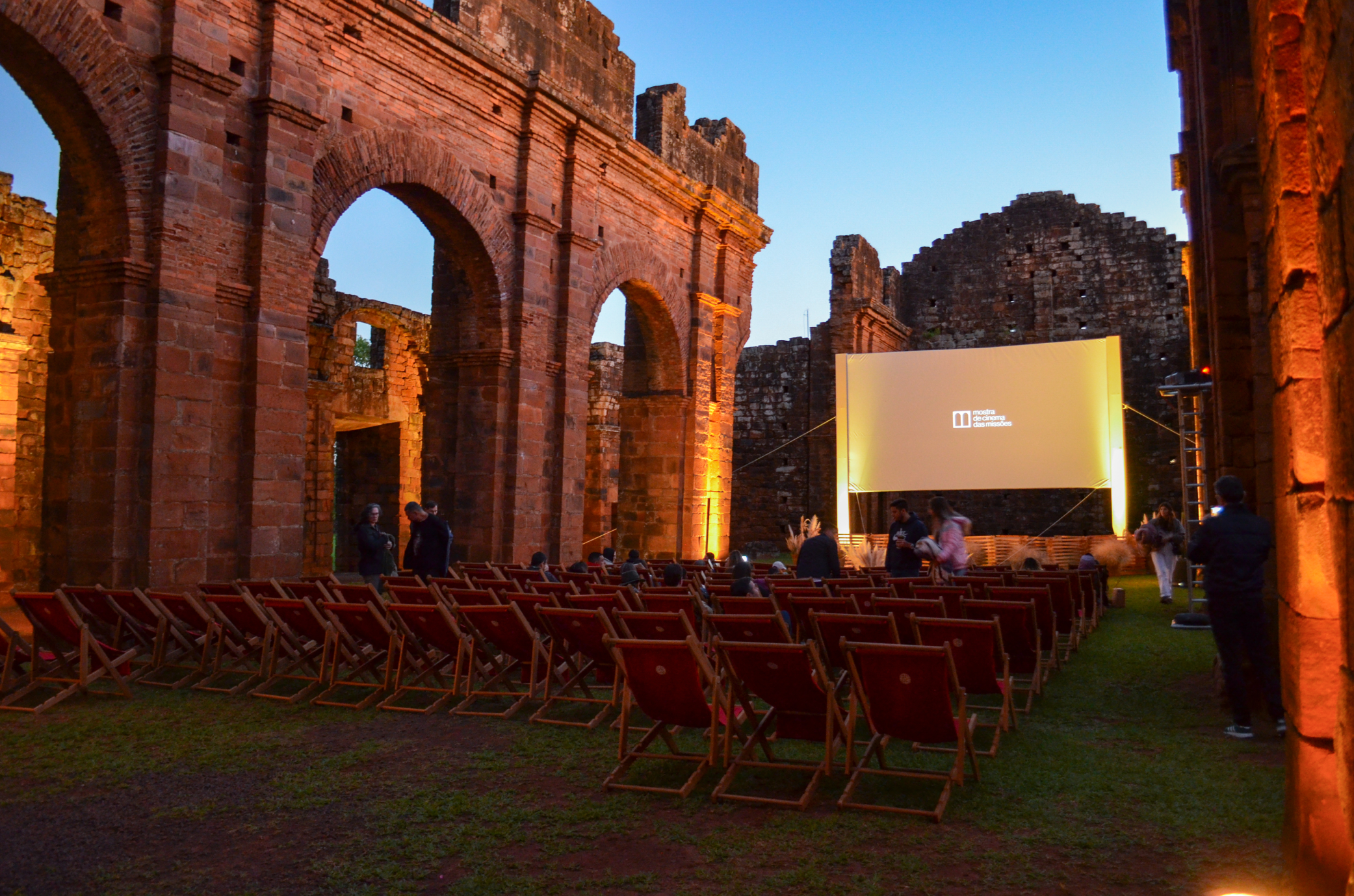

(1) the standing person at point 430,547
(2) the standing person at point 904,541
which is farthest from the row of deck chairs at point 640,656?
(1) the standing person at point 430,547

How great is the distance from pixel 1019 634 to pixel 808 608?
3.91ft

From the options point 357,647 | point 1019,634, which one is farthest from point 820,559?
point 357,647

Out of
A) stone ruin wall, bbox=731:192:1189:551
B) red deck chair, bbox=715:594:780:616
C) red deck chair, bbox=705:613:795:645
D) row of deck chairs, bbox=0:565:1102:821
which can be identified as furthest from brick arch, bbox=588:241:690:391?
red deck chair, bbox=705:613:795:645

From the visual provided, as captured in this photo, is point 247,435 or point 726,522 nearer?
point 247,435

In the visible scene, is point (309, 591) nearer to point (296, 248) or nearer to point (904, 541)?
point (296, 248)

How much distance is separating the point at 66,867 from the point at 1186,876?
3544 millimetres

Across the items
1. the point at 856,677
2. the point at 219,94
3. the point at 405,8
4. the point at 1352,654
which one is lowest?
the point at 856,677

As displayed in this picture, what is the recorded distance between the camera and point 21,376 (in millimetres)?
13383

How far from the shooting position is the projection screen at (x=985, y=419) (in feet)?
58.4

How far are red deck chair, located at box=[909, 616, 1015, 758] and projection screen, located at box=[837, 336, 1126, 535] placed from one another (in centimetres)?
1368

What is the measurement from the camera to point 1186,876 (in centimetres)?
312

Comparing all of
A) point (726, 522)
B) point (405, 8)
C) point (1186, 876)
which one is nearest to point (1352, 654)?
point (1186, 876)

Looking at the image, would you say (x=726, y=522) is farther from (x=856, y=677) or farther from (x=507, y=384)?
(x=856, y=677)

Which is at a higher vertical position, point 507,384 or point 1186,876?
point 507,384
